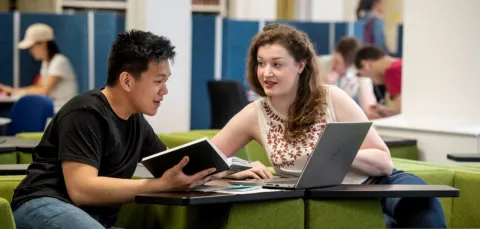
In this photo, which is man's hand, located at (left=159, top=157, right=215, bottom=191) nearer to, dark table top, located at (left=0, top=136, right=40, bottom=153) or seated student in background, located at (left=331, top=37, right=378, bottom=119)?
dark table top, located at (left=0, top=136, right=40, bottom=153)

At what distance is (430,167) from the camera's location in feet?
16.1

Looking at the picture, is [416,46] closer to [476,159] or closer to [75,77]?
[476,159]

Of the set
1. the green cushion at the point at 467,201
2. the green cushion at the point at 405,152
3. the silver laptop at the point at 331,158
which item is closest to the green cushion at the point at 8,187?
the silver laptop at the point at 331,158

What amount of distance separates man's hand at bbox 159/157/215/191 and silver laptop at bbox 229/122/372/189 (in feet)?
1.00

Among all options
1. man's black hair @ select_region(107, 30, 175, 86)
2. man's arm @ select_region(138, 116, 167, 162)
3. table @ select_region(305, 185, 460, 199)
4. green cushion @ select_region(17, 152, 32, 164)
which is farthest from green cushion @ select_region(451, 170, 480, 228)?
green cushion @ select_region(17, 152, 32, 164)

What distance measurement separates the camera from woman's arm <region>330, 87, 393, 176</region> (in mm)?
4035

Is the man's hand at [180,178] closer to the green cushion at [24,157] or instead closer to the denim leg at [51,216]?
the denim leg at [51,216]

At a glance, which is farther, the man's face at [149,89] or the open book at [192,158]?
the man's face at [149,89]

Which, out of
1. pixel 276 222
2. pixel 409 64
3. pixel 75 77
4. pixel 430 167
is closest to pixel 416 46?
pixel 409 64

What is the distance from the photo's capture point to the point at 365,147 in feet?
13.5

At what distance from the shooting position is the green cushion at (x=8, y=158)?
5.53 m

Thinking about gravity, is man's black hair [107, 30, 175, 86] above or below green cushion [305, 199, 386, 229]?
above

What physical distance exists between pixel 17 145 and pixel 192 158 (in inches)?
95.3

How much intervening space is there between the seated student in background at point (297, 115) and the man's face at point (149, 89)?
52cm
